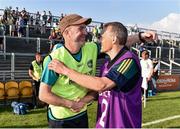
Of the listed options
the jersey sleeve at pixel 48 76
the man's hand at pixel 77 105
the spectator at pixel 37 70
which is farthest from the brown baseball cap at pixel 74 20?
the spectator at pixel 37 70

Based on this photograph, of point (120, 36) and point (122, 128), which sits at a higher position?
point (120, 36)

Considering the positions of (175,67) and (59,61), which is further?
(175,67)

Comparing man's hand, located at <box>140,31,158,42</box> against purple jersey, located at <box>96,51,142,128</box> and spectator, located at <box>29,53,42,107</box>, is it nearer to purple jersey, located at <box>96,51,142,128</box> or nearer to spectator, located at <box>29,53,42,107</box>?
purple jersey, located at <box>96,51,142,128</box>

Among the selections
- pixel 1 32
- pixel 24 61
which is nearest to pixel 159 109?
pixel 24 61

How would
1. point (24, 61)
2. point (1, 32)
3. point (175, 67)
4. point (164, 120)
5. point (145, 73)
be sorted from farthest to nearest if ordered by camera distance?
1. point (175, 67)
2. point (1, 32)
3. point (24, 61)
4. point (145, 73)
5. point (164, 120)

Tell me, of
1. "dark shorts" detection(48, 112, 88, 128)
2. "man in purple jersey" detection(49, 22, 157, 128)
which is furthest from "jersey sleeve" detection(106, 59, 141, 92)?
"dark shorts" detection(48, 112, 88, 128)

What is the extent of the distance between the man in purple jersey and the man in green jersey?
0.65ft

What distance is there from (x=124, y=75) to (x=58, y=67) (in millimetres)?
624

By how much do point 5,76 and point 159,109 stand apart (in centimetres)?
603

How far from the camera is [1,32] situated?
21.6 m

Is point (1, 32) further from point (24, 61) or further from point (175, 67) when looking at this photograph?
point (175, 67)

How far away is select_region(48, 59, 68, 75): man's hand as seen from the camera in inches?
157

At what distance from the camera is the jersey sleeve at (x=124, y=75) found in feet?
12.8

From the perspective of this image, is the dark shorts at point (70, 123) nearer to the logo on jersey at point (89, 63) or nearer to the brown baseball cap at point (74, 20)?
the logo on jersey at point (89, 63)
